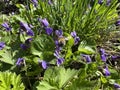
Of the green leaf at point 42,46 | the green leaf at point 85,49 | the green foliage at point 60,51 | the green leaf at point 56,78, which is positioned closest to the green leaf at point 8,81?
the green foliage at point 60,51

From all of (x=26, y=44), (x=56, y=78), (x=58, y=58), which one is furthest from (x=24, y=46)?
(x=56, y=78)

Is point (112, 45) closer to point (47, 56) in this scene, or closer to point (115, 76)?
point (115, 76)

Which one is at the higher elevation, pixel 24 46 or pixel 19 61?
pixel 24 46

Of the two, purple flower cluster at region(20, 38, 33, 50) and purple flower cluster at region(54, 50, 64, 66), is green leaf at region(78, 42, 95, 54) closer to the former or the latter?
purple flower cluster at region(54, 50, 64, 66)

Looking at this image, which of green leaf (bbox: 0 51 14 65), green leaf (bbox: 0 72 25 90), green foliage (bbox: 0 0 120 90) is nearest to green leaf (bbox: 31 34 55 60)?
green foliage (bbox: 0 0 120 90)

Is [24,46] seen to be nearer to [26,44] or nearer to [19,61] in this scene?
[26,44]

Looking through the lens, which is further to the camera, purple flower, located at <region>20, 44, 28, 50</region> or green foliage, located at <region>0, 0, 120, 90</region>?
purple flower, located at <region>20, 44, 28, 50</region>

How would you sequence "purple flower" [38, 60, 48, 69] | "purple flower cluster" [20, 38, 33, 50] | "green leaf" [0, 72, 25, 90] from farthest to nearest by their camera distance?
1. "purple flower cluster" [20, 38, 33, 50]
2. "purple flower" [38, 60, 48, 69]
3. "green leaf" [0, 72, 25, 90]
